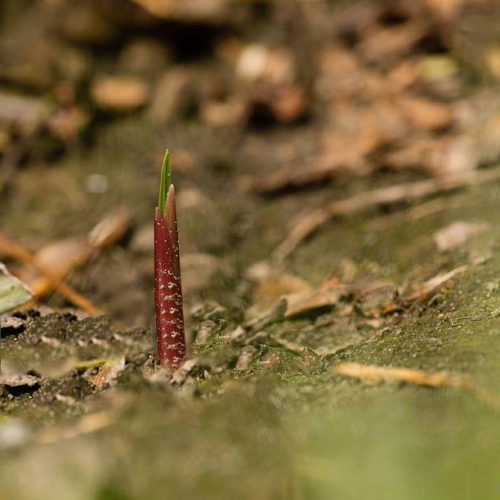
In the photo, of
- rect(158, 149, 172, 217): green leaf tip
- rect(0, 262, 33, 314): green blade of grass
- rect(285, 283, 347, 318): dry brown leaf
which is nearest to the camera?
rect(158, 149, 172, 217): green leaf tip

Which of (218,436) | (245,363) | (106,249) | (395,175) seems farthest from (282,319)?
(395,175)

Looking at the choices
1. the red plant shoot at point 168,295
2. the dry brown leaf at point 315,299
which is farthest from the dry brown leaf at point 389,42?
the red plant shoot at point 168,295

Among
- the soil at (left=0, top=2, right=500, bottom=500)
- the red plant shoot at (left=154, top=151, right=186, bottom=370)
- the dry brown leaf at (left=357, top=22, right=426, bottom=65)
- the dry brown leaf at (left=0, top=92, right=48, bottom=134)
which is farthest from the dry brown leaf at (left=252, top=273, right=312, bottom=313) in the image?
the dry brown leaf at (left=357, top=22, right=426, bottom=65)

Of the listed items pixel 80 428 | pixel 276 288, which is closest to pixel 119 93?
pixel 276 288

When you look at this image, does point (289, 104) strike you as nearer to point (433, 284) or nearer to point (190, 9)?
point (190, 9)

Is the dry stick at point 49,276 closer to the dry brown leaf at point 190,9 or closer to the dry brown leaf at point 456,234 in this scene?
the dry brown leaf at point 456,234

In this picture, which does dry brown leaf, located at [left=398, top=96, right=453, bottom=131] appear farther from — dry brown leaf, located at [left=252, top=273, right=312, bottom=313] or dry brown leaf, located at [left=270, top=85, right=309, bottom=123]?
dry brown leaf, located at [left=252, top=273, right=312, bottom=313]
